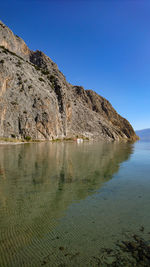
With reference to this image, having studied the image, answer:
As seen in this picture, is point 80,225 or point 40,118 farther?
point 40,118

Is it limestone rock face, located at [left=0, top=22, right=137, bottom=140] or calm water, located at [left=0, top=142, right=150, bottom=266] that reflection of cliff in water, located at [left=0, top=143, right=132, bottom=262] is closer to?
calm water, located at [left=0, top=142, right=150, bottom=266]

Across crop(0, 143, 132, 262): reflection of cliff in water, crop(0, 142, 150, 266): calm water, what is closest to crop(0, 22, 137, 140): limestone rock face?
crop(0, 143, 132, 262): reflection of cliff in water

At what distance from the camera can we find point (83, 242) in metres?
4.63

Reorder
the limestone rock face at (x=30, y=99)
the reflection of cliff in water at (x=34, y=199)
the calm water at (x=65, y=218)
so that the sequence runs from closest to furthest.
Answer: the calm water at (x=65, y=218)
the reflection of cliff in water at (x=34, y=199)
the limestone rock face at (x=30, y=99)

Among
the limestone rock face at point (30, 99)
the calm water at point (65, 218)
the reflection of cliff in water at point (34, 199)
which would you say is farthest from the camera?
the limestone rock face at point (30, 99)

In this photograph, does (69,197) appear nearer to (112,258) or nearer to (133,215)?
(133,215)

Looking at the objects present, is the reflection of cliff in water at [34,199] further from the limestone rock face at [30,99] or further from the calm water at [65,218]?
the limestone rock face at [30,99]

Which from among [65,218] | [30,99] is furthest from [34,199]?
[30,99]

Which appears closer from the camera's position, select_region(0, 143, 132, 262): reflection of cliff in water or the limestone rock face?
select_region(0, 143, 132, 262): reflection of cliff in water

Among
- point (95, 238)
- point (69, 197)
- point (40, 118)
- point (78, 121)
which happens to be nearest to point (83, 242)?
point (95, 238)

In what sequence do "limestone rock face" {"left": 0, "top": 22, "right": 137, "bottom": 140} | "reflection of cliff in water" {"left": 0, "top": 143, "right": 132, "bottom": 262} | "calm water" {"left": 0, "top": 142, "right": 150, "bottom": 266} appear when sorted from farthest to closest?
1. "limestone rock face" {"left": 0, "top": 22, "right": 137, "bottom": 140}
2. "reflection of cliff in water" {"left": 0, "top": 143, "right": 132, "bottom": 262}
3. "calm water" {"left": 0, "top": 142, "right": 150, "bottom": 266}

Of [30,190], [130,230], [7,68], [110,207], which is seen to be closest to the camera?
[130,230]

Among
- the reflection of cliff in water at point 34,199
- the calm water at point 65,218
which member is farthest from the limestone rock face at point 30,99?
the calm water at point 65,218

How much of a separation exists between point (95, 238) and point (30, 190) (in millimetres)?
4928
